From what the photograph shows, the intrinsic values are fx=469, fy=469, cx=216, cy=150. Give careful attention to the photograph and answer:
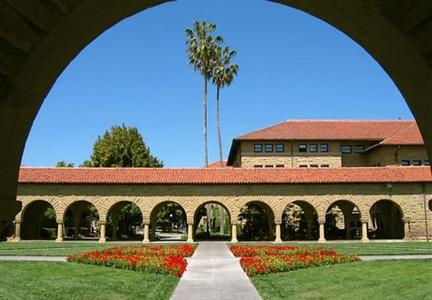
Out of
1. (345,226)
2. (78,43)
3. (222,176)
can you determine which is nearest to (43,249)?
(222,176)

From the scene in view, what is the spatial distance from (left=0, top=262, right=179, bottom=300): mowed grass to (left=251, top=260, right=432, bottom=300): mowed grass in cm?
292

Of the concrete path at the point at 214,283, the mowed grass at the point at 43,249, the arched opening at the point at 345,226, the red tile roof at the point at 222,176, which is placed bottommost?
the mowed grass at the point at 43,249

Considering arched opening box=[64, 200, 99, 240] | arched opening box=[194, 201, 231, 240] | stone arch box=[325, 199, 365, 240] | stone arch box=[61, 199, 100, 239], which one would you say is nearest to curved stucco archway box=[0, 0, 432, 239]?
stone arch box=[61, 199, 100, 239]

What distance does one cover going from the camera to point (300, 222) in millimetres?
43188

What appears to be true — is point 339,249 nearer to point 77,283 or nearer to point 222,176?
point 222,176

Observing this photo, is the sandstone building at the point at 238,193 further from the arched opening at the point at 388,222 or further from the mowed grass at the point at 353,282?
the mowed grass at the point at 353,282

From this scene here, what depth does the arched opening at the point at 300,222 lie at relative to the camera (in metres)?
41.8

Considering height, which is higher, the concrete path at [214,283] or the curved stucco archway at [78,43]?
the curved stucco archway at [78,43]

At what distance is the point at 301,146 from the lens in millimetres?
52781

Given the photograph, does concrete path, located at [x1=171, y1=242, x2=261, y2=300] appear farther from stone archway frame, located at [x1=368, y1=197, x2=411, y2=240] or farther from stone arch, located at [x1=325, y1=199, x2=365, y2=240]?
A: stone arch, located at [x1=325, y1=199, x2=365, y2=240]

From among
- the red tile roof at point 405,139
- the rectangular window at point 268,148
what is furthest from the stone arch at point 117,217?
the red tile roof at point 405,139

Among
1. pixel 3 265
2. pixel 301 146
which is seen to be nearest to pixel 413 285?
pixel 3 265

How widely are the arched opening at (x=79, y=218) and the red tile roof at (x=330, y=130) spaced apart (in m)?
17.8

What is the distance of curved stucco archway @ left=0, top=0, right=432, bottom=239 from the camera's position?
9.96 feet
